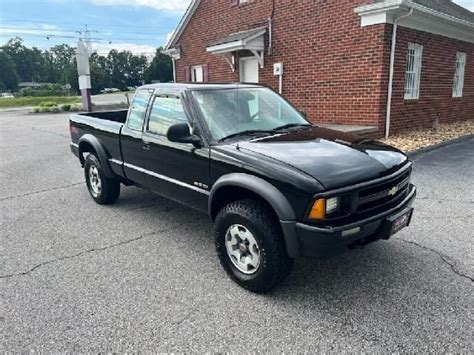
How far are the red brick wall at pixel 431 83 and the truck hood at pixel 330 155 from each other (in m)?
6.89

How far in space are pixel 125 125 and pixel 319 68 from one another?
715cm

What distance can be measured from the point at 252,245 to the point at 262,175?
61cm

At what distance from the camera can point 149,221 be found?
16.0 ft

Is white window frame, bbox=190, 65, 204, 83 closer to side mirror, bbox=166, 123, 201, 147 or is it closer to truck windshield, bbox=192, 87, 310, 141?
truck windshield, bbox=192, 87, 310, 141

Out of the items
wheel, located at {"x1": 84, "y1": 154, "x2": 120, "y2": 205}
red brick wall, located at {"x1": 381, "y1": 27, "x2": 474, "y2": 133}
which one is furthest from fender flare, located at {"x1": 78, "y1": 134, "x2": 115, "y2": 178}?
red brick wall, located at {"x1": 381, "y1": 27, "x2": 474, "y2": 133}

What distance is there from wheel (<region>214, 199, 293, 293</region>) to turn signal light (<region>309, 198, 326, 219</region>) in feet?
1.20

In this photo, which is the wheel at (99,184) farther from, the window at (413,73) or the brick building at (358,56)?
the window at (413,73)

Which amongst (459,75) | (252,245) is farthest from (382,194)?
(459,75)

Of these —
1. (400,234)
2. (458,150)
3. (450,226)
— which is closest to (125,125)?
(400,234)

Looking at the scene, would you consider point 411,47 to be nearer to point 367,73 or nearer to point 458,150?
point 367,73

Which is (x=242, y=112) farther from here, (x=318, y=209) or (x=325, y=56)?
(x=325, y=56)

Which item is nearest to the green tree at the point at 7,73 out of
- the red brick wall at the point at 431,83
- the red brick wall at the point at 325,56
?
the red brick wall at the point at 325,56

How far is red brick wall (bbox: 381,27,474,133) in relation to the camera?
9607 mm

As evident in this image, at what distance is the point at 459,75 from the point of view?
40.7 feet
